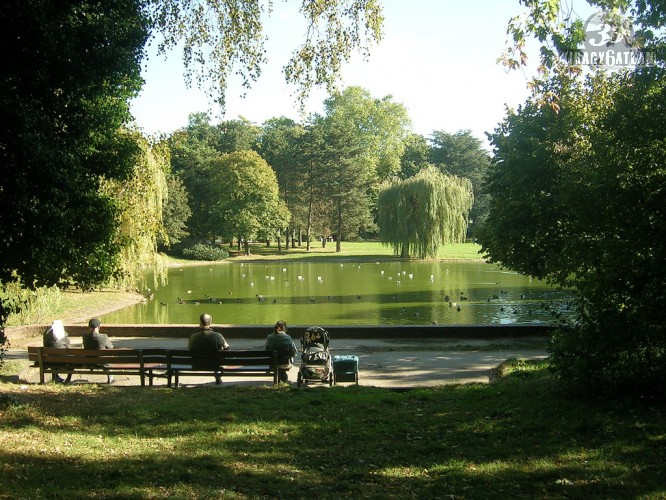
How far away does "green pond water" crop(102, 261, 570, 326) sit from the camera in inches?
898

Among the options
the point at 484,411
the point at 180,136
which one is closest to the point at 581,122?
the point at 484,411

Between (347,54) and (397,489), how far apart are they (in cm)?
651

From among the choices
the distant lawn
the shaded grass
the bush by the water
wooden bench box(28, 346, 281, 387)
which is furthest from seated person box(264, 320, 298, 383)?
the bush by the water

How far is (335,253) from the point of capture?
6438 centimetres

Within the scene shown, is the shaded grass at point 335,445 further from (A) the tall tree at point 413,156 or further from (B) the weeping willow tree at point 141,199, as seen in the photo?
(A) the tall tree at point 413,156

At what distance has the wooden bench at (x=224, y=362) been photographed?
10.0 meters

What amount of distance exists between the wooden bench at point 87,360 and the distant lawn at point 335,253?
44.9 m

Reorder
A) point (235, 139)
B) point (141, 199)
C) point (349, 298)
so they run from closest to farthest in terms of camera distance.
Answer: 1. point (141, 199)
2. point (349, 298)
3. point (235, 139)

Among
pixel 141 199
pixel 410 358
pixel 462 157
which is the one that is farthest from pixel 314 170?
pixel 410 358

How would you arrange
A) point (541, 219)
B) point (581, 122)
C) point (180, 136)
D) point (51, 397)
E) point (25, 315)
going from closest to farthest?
point (51, 397), point (581, 122), point (541, 219), point (25, 315), point (180, 136)

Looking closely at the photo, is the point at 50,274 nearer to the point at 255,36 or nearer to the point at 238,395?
the point at 238,395

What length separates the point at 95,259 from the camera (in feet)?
32.1

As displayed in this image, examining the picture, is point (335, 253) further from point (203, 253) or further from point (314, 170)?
point (203, 253)

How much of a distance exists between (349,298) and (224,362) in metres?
19.7
